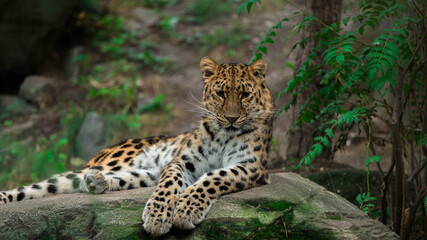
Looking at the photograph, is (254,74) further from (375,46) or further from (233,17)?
(233,17)

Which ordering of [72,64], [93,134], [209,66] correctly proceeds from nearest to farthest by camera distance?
[209,66], [93,134], [72,64]

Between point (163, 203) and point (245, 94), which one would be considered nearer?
point (163, 203)

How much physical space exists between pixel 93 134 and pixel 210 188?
7983mm

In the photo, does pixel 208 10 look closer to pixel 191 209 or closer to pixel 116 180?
pixel 116 180

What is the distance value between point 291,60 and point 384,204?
33.7ft

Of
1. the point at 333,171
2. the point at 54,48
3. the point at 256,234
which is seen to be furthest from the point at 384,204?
the point at 54,48

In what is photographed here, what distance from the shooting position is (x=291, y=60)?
16.0 meters

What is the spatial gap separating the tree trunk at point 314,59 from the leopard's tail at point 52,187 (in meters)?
3.84

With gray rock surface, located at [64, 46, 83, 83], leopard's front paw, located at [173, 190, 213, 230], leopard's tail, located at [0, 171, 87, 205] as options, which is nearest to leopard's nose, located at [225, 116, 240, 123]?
leopard's front paw, located at [173, 190, 213, 230]

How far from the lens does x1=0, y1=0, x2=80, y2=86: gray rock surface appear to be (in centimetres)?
1461

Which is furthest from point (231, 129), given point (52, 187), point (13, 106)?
point (13, 106)

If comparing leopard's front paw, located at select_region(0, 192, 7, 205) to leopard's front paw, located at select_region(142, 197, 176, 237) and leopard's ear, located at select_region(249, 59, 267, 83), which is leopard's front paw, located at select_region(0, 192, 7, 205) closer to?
leopard's front paw, located at select_region(142, 197, 176, 237)

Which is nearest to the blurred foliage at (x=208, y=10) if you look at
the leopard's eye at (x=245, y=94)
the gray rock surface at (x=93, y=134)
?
the gray rock surface at (x=93, y=134)

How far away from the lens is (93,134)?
12.5 m
